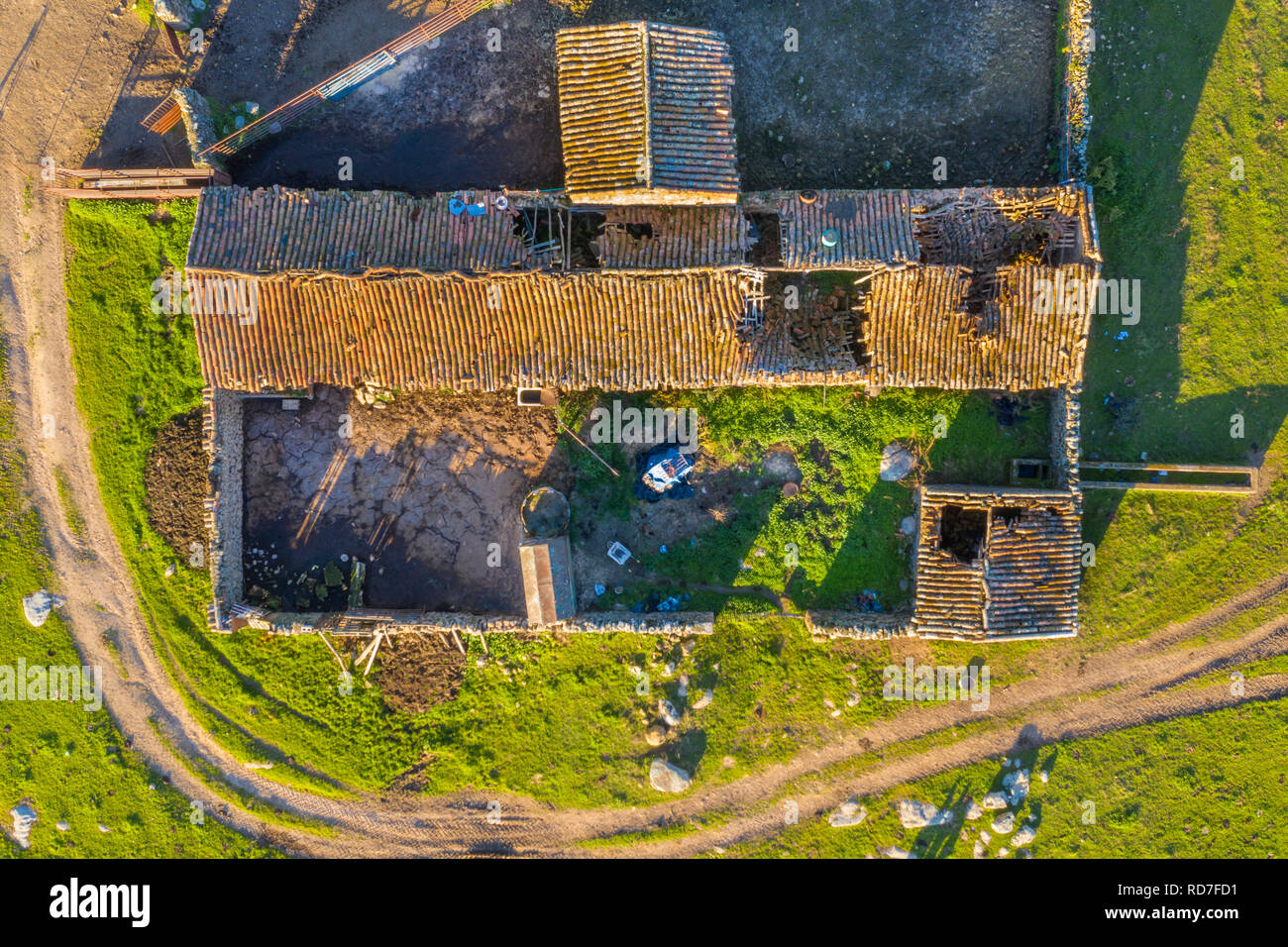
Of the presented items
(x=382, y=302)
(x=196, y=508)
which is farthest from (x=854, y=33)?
(x=196, y=508)

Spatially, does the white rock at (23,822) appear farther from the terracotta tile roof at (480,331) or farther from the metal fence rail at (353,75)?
the metal fence rail at (353,75)

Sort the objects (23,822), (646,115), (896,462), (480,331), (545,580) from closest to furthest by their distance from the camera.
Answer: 1. (646,115)
2. (480,331)
3. (545,580)
4. (896,462)
5. (23,822)

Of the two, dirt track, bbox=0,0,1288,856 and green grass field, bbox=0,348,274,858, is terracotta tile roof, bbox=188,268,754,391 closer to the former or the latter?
dirt track, bbox=0,0,1288,856

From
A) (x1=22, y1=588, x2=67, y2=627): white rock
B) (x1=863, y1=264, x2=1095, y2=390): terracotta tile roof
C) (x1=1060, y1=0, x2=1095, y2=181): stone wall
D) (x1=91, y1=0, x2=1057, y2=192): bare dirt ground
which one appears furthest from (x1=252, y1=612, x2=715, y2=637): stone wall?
(x1=1060, y1=0, x2=1095, y2=181): stone wall

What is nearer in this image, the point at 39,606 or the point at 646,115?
the point at 646,115

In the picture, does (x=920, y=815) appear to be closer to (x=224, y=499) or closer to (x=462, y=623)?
(x=462, y=623)

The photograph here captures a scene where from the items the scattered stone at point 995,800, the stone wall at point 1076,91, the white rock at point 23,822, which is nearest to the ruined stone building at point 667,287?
the stone wall at point 1076,91

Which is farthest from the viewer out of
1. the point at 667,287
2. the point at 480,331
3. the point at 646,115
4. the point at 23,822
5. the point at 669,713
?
the point at 23,822

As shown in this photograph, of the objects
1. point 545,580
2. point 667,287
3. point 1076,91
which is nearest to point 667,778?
point 545,580
